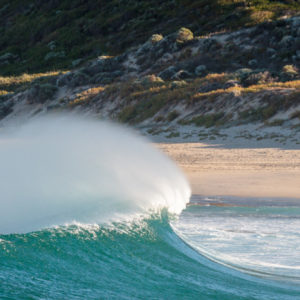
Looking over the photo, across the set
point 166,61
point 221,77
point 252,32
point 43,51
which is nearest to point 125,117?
point 221,77

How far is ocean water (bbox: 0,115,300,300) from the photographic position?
584cm

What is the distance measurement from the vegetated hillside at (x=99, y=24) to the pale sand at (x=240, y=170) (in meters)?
25.2

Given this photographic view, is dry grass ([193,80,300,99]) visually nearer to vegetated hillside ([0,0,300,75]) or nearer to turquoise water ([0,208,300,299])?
vegetated hillside ([0,0,300,75])

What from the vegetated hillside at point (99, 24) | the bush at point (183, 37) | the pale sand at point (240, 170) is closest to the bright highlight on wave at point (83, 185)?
the pale sand at point (240, 170)

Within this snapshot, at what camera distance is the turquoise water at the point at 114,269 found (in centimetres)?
562

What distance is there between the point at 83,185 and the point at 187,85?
2224cm

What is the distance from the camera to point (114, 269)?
632 cm

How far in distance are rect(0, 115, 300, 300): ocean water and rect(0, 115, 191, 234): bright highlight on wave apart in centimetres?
2

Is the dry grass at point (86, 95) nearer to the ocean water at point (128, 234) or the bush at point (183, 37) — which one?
the bush at point (183, 37)

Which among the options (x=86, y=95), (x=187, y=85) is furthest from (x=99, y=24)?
(x=187, y=85)

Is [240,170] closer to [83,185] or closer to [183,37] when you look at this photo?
[83,185]

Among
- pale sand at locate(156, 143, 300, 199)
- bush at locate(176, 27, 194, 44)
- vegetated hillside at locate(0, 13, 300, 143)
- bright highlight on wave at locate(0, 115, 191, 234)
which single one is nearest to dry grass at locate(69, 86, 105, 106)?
vegetated hillside at locate(0, 13, 300, 143)

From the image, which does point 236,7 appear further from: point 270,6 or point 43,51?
point 43,51

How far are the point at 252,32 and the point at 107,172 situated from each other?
31.0m
